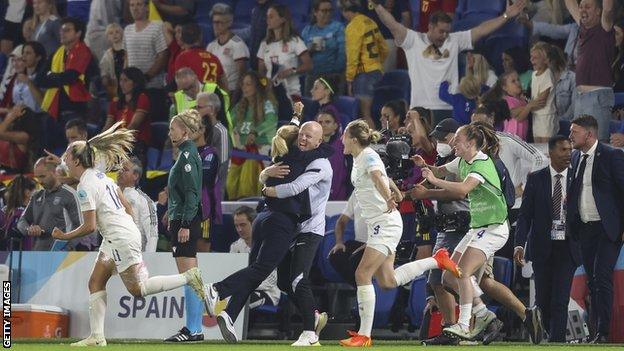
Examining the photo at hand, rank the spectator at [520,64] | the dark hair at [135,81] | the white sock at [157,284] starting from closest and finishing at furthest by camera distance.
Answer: the white sock at [157,284]
the spectator at [520,64]
the dark hair at [135,81]

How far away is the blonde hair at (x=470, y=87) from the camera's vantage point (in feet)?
57.4

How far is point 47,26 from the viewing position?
847 inches

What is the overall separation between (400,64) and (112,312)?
5802 mm

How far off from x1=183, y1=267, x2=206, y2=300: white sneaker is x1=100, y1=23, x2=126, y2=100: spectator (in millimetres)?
7683

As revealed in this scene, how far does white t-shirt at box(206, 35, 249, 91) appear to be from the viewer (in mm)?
19562

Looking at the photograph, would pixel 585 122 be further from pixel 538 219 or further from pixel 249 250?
pixel 249 250

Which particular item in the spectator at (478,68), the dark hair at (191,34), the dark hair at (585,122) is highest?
the dark hair at (191,34)

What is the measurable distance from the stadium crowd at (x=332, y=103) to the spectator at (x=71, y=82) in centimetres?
3

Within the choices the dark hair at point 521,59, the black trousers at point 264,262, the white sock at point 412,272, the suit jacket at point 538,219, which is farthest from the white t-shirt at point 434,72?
the white sock at point 412,272

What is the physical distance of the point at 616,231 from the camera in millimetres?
14398

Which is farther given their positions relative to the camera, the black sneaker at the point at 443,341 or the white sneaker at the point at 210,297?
the white sneaker at the point at 210,297

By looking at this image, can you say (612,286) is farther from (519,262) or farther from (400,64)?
(400,64)

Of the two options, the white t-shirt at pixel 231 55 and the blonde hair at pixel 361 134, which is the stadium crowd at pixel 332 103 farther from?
the blonde hair at pixel 361 134

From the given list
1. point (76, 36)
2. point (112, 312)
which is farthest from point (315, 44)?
point (112, 312)
